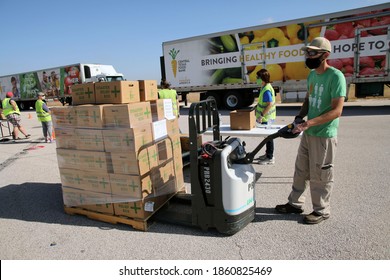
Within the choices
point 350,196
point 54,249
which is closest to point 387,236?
point 350,196

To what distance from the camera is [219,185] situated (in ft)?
9.87

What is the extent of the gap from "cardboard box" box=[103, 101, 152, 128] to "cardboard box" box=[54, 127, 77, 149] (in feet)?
1.92

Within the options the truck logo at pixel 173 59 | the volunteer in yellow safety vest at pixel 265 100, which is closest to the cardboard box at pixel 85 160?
the volunteer in yellow safety vest at pixel 265 100

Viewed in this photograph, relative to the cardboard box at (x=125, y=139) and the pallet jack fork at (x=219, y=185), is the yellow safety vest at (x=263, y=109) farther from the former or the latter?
the cardboard box at (x=125, y=139)

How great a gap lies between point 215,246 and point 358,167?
3669 millimetres

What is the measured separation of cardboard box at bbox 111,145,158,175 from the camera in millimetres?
3275

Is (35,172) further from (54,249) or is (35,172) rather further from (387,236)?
(387,236)

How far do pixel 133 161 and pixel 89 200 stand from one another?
0.98m

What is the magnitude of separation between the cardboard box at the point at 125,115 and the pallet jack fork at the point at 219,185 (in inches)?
27.8

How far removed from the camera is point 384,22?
11023 mm

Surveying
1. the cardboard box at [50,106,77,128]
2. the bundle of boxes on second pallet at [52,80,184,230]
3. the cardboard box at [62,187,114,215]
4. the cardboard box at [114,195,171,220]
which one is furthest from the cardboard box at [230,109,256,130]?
the cardboard box at [50,106,77,128]

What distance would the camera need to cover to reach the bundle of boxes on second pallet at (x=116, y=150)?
332 centimetres

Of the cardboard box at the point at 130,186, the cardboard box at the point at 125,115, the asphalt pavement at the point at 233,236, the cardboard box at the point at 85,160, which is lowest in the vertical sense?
the asphalt pavement at the point at 233,236

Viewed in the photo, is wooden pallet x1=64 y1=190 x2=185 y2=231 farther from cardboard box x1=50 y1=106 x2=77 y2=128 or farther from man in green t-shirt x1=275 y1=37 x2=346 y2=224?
man in green t-shirt x1=275 y1=37 x2=346 y2=224
